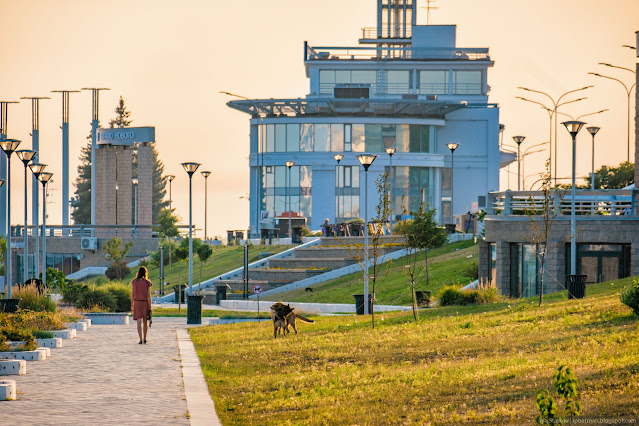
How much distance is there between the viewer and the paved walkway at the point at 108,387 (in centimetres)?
1141

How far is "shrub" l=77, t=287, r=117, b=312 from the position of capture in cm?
3522

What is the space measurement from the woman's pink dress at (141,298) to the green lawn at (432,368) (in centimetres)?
136

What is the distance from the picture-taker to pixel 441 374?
13375mm

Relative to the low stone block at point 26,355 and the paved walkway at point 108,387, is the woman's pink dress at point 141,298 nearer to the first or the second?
the paved walkway at point 108,387

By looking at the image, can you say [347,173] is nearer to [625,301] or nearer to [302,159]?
[302,159]

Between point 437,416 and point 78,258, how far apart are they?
70.7 metres

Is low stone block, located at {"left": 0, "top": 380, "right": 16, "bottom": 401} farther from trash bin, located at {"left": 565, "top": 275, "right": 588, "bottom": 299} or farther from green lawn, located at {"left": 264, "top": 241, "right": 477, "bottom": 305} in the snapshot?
green lawn, located at {"left": 264, "top": 241, "right": 477, "bottom": 305}

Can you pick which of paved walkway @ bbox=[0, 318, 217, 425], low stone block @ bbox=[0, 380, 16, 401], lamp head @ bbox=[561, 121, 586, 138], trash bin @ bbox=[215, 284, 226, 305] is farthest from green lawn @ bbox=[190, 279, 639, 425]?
trash bin @ bbox=[215, 284, 226, 305]

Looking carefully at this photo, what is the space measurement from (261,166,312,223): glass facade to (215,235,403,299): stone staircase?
30700mm

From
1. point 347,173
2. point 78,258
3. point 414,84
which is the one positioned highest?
point 414,84

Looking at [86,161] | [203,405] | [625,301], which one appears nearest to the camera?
[203,405]

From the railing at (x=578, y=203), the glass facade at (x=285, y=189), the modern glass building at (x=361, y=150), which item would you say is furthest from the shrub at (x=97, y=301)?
the glass facade at (x=285, y=189)

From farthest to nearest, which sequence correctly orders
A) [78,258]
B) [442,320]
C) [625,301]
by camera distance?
[78,258]
[442,320]
[625,301]

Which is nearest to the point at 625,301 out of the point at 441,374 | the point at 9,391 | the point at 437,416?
the point at 441,374
